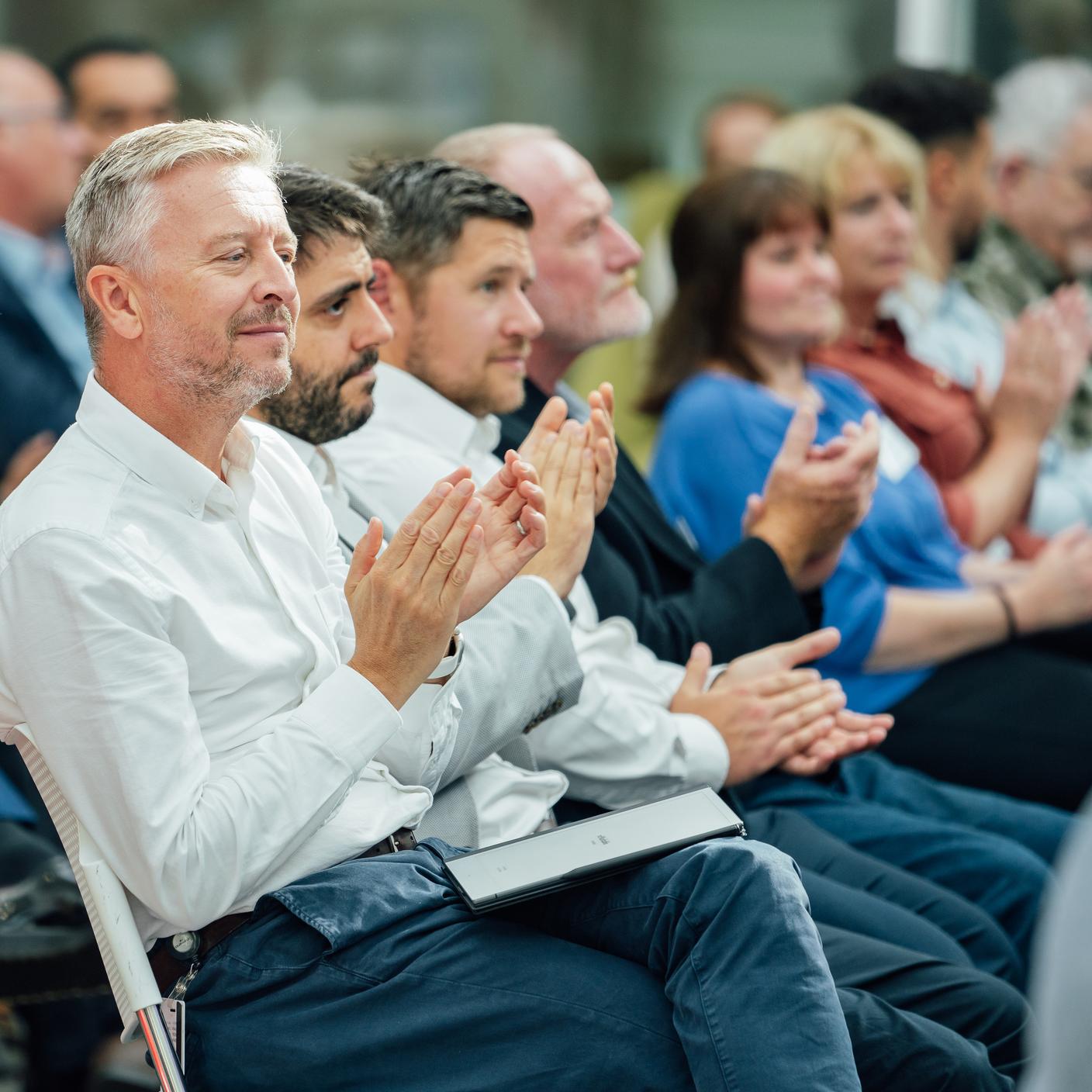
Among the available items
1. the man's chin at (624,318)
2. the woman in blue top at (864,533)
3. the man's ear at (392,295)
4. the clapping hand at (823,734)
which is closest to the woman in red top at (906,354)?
the woman in blue top at (864,533)

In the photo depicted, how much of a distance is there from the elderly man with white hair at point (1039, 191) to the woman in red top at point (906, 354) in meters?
0.71

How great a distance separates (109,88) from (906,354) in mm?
1956

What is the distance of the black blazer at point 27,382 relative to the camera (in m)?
2.84

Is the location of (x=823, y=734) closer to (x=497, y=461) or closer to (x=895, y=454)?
(x=497, y=461)

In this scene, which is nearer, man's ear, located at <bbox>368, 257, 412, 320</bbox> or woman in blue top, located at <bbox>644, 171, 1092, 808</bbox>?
man's ear, located at <bbox>368, 257, 412, 320</bbox>

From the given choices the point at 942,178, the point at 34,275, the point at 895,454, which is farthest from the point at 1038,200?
the point at 34,275

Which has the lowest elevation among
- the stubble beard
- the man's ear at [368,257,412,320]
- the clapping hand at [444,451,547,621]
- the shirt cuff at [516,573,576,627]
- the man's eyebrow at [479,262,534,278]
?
the shirt cuff at [516,573,576,627]

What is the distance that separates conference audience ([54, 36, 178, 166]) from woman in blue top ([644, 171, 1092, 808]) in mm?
1392

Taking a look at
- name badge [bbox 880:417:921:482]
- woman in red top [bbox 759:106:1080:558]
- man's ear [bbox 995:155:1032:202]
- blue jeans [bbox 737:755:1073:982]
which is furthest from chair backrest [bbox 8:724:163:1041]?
man's ear [bbox 995:155:1032:202]

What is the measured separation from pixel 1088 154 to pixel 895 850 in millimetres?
2685

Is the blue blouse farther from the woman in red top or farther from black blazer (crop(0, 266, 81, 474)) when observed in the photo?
black blazer (crop(0, 266, 81, 474))

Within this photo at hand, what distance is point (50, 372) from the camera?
2.92 metres

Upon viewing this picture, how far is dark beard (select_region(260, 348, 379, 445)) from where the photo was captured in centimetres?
189

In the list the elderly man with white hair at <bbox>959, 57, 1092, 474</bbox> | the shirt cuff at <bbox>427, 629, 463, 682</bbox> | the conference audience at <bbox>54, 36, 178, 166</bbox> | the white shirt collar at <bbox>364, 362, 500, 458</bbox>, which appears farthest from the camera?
the elderly man with white hair at <bbox>959, 57, 1092, 474</bbox>
